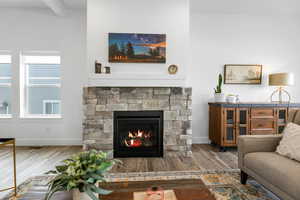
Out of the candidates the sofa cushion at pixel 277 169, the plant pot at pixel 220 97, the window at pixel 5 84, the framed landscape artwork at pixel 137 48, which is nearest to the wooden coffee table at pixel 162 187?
the sofa cushion at pixel 277 169

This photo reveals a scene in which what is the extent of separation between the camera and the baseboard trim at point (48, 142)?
4039mm

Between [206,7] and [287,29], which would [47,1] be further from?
[287,29]

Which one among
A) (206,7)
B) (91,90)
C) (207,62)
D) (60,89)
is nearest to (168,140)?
(91,90)

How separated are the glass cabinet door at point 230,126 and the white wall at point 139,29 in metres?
1.18

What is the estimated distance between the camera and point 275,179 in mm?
1778

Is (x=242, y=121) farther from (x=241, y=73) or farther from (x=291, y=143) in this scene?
(x=291, y=143)

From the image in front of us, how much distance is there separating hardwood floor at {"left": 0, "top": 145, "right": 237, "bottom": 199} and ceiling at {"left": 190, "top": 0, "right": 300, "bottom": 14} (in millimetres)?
2943

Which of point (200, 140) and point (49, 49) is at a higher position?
point (49, 49)

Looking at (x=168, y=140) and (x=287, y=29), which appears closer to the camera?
(x=168, y=140)

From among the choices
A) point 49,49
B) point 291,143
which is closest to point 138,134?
point 291,143

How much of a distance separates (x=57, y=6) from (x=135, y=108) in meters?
2.43

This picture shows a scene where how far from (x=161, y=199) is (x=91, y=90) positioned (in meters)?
2.47

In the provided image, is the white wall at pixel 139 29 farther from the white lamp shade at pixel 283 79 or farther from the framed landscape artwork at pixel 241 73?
the white lamp shade at pixel 283 79

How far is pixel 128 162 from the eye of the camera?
3.14 metres
